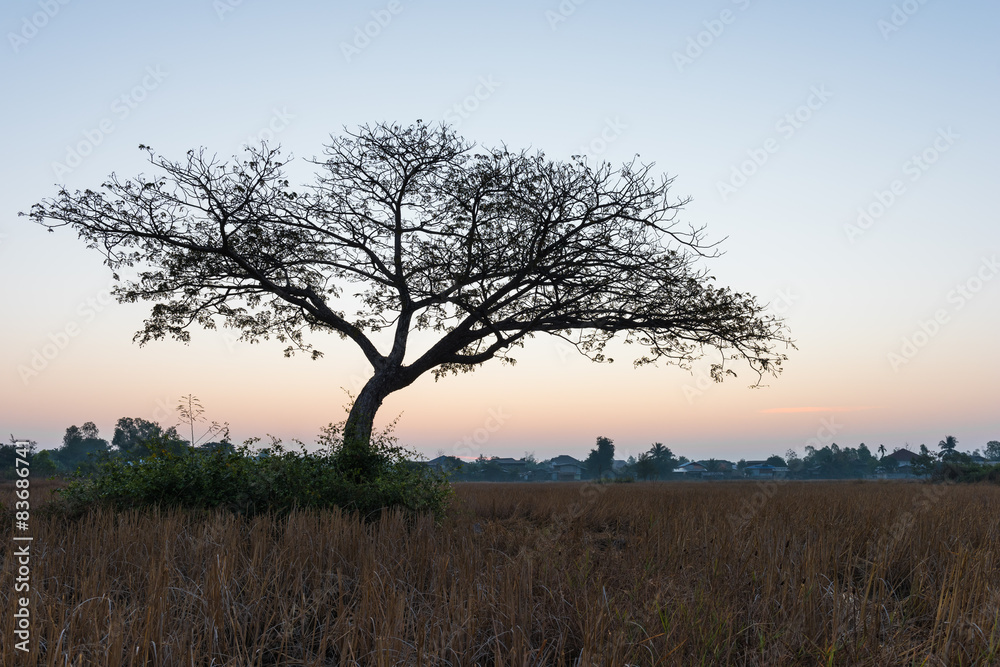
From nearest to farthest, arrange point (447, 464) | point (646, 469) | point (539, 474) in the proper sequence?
1. point (447, 464)
2. point (646, 469)
3. point (539, 474)

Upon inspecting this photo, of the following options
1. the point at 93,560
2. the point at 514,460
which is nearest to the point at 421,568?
the point at 93,560

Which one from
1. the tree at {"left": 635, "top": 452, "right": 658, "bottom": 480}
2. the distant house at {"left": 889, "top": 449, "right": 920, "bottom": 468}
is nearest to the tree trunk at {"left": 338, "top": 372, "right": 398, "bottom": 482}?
the tree at {"left": 635, "top": 452, "right": 658, "bottom": 480}

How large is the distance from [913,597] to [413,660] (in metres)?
4.06

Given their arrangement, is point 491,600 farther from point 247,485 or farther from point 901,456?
point 901,456

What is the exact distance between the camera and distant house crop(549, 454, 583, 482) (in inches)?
6083

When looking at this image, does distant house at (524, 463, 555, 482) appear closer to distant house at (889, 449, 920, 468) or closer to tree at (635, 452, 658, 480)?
tree at (635, 452, 658, 480)

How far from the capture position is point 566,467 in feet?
540

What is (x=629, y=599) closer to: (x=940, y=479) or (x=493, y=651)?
(x=493, y=651)

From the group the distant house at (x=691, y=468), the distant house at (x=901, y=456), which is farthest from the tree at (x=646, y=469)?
the distant house at (x=901, y=456)

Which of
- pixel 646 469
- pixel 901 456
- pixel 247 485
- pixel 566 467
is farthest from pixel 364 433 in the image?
pixel 901 456

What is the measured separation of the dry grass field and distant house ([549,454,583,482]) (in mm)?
144822

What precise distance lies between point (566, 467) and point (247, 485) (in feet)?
522

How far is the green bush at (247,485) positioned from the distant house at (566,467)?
5533 inches

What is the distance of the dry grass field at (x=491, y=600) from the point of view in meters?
3.98
